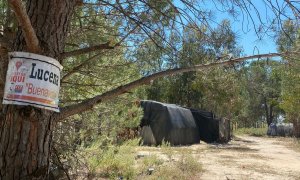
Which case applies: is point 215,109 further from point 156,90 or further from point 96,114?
point 96,114

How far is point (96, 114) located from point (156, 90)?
2251cm

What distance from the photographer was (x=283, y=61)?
107 inches

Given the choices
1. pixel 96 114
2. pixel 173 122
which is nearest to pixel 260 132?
pixel 173 122

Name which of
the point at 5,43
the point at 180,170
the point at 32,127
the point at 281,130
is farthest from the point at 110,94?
the point at 281,130

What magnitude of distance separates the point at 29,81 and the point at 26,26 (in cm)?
22

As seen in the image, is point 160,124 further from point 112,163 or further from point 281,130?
point 281,130

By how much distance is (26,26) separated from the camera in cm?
149

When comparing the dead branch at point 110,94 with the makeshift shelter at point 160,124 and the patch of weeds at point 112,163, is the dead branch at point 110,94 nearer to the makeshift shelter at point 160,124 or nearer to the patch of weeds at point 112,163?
the patch of weeds at point 112,163

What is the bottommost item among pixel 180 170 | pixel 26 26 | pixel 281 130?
pixel 180 170

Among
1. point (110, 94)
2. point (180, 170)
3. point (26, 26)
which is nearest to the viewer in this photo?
point (26, 26)

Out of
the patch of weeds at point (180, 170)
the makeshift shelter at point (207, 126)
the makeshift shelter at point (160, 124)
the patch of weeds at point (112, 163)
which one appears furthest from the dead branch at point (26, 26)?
the makeshift shelter at point (207, 126)

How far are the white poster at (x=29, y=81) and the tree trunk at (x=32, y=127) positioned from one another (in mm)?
46

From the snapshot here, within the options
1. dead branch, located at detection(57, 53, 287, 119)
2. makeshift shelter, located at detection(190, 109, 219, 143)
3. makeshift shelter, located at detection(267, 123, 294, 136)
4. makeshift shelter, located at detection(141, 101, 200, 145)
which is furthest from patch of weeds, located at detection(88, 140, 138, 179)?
makeshift shelter, located at detection(267, 123, 294, 136)

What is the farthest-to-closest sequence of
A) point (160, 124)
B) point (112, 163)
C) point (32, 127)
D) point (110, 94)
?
point (160, 124) → point (112, 163) → point (110, 94) → point (32, 127)
